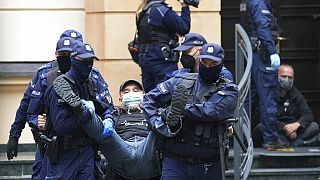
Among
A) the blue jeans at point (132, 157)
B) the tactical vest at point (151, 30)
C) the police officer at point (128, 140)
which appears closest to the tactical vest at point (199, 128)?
the police officer at point (128, 140)

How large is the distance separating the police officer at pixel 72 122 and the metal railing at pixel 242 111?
1.95 meters

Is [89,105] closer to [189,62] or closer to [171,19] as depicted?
[189,62]

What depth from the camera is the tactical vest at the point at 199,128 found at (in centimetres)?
782

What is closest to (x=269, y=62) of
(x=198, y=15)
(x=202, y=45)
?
(x=198, y=15)

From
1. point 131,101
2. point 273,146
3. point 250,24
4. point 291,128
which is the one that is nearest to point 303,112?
point 291,128

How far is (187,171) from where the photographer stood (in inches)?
311

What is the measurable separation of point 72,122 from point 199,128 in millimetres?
1034

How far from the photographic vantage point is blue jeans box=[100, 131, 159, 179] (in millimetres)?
8492

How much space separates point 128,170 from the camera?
8688mm

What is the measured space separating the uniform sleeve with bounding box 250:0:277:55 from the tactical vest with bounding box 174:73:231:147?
9.71ft

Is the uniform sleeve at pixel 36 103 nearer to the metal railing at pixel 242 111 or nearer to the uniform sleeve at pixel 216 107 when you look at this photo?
the uniform sleeve at pixel 216 107

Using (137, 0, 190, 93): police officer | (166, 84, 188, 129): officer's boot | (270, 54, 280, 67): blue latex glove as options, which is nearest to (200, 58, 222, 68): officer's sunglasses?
(166, 84, 188, 129): officer's boot

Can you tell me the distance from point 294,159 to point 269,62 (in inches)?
43.3

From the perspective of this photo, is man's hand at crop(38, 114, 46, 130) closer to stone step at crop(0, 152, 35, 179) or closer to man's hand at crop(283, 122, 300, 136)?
stone step at crop(0, 152, 35, 179)
